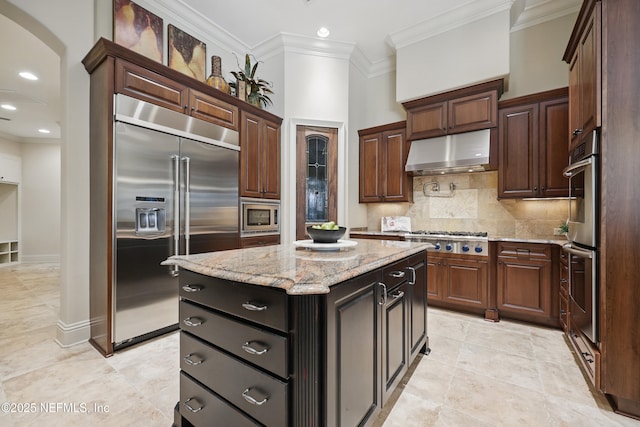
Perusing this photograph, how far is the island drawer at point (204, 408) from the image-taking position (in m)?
1.17

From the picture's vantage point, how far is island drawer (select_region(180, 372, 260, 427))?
1175 mm

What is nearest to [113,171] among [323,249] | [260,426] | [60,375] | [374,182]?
[60,375]

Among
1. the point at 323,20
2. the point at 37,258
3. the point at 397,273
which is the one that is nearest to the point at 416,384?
the point at 397,273

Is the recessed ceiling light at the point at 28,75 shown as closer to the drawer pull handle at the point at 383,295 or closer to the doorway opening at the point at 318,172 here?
the doorway opening at the point at 318,172

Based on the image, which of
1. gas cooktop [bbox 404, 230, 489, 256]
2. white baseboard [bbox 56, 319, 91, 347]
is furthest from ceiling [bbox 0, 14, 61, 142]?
gas cooktop [bbox 404, 230, 489, 256]

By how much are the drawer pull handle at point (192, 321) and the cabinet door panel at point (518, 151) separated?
3.45 meters

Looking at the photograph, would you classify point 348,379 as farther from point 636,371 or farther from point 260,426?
point 636,371

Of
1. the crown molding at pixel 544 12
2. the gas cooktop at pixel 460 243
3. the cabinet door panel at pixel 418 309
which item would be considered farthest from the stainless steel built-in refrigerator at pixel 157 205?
the crown molding at pixel 544 12

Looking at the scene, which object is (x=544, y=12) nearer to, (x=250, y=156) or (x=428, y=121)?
(x=428, y=121)

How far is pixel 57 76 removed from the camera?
13.9 ft

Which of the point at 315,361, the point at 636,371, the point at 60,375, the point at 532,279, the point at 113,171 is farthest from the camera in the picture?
the point at 532,279

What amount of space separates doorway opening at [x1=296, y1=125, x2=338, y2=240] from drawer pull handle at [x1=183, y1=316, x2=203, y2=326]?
8.75ft

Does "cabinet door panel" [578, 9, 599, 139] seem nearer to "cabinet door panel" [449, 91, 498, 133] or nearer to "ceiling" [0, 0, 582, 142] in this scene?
"cabinet door panel" [449, 91, 498, 133]

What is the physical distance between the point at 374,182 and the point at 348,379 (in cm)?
344
